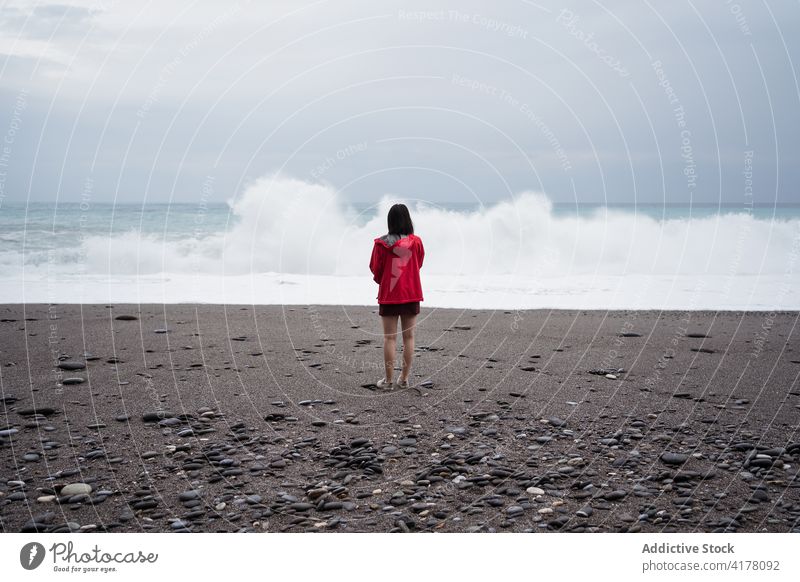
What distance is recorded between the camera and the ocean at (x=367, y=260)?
17.3 metres

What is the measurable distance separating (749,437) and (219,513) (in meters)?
5.26

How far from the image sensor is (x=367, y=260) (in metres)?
24.3

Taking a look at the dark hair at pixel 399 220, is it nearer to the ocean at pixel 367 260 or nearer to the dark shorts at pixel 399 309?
the dark shorts at pixel 399 309

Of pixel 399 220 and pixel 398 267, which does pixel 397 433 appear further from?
pixel 399 220

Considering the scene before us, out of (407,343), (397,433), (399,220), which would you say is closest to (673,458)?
(397,433)

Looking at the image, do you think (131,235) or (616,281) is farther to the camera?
(131,235)

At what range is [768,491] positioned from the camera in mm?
5039

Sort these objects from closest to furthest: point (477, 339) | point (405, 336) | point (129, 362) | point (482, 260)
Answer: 1. point (405, 336)
2. point (129, 362)
3. point (477, 339)
4. point (482, 260)

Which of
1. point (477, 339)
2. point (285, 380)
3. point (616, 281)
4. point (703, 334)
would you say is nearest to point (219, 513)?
point (285, 380)

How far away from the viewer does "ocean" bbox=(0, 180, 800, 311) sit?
17.3 m

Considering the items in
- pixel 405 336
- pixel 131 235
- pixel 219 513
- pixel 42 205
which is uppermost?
pixel 42 205

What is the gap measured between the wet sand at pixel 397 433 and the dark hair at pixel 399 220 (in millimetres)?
2106

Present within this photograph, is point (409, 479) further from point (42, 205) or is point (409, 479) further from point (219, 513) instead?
point (42, 205)

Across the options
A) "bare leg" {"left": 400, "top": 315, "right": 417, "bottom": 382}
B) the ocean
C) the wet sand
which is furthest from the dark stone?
the ocean
